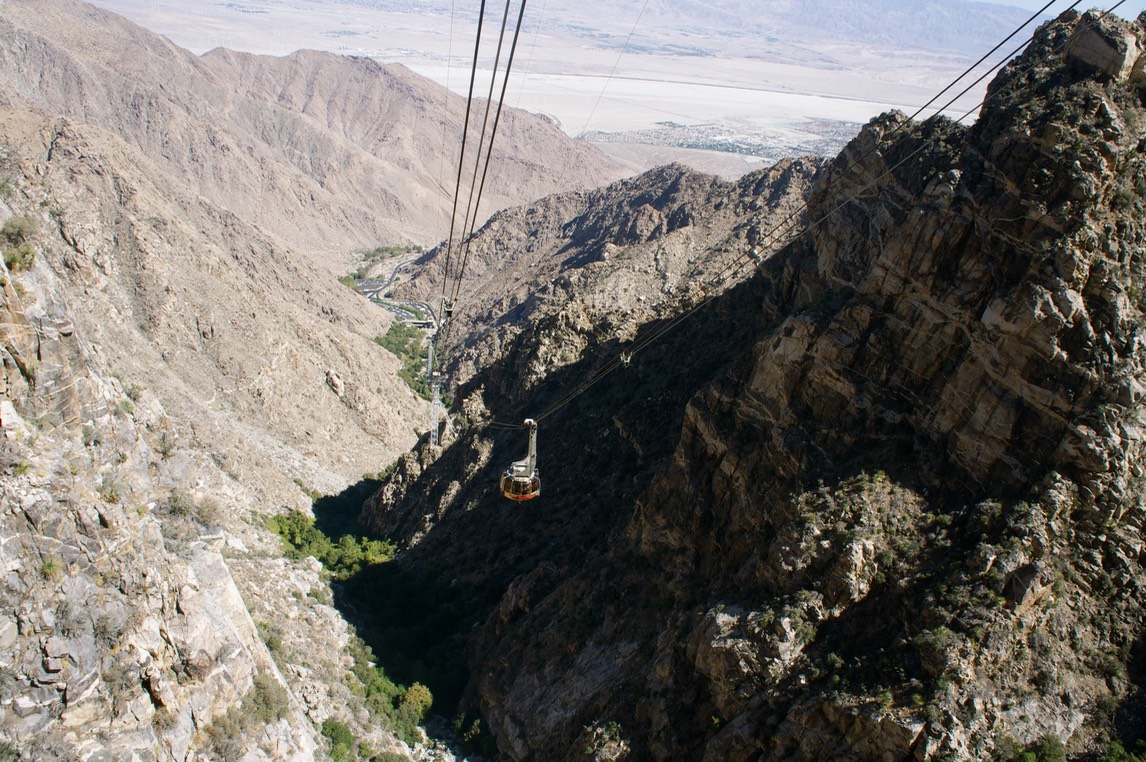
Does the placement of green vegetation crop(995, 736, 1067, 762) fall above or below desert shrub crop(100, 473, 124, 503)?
above

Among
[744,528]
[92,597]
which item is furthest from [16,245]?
[744,528]

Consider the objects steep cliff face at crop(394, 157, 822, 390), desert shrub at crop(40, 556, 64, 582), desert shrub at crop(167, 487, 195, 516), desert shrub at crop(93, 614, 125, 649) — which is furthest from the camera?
steep cliff face at crop(394, 157, 822, 390)

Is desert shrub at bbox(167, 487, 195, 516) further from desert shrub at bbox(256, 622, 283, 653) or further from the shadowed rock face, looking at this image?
the shadowed rock face

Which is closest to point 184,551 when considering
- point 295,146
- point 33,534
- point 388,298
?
point 33,534

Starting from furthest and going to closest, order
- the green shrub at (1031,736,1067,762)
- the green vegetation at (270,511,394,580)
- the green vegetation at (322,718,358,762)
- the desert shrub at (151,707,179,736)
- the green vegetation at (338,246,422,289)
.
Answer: the green vegetation at (338,246,422,289)
the green vegetation at (270,511,394,580)
the green vegetation at (322,718,358,762)
the desert shrub at (151,707,179,736)
the green shrub at (1031,736,1067,762)

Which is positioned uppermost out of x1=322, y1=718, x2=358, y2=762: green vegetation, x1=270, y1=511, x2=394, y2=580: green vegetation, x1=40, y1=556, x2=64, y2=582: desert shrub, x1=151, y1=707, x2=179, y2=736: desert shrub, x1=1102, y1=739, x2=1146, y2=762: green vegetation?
x1=1102, y1=739, x2=1146, y2=762: green vegetation

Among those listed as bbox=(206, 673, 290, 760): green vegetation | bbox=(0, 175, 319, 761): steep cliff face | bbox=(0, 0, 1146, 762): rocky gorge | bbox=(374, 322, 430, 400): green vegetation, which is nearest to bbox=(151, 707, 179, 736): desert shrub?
bbox=(0, 175, 319, 761): steep cliff face

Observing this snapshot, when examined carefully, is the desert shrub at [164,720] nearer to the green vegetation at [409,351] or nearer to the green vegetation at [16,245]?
the green vegetation at [16,245]
